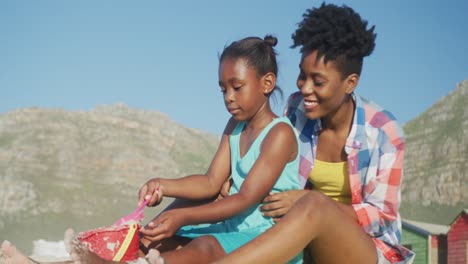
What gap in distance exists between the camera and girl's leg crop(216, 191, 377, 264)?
2.83 meters

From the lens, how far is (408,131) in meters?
67.4

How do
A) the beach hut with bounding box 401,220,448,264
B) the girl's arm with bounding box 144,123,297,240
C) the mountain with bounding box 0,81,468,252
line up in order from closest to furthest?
the girl's arm with bounding box 144,123,297,240
the beach hut with bounding box 401,220,448,264
the mountain with bounding box 0,81,468,252

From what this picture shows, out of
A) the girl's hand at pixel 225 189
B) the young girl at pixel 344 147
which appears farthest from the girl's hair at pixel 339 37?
the girl's hand at pixel 225 189

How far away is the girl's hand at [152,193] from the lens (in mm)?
3417

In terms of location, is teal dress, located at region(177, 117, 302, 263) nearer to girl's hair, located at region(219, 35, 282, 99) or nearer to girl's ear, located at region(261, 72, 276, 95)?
Result: girl's ear, located at region(261, 72, 276, 95)

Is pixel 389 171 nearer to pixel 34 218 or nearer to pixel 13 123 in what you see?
pixel 34 218

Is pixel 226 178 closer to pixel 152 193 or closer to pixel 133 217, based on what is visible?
pixel 152 193

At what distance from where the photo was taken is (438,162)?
60.5 meters

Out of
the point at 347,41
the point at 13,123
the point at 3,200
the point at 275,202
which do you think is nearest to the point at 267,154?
the point at 275,202

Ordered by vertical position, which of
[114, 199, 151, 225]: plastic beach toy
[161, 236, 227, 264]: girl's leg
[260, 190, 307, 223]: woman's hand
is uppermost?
[260, 190, 307, 223]: woman's hand

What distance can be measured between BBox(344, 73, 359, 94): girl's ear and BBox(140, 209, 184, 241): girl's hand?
1.18m

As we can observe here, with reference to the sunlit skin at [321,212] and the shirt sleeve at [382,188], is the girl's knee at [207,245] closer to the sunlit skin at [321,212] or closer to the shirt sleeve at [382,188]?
the sunlit skin at [321,212]

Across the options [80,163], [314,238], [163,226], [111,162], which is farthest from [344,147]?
[111,162]

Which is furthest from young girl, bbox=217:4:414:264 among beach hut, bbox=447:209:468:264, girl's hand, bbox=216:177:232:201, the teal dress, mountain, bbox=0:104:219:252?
mountain, bbox=0:104:219:252
